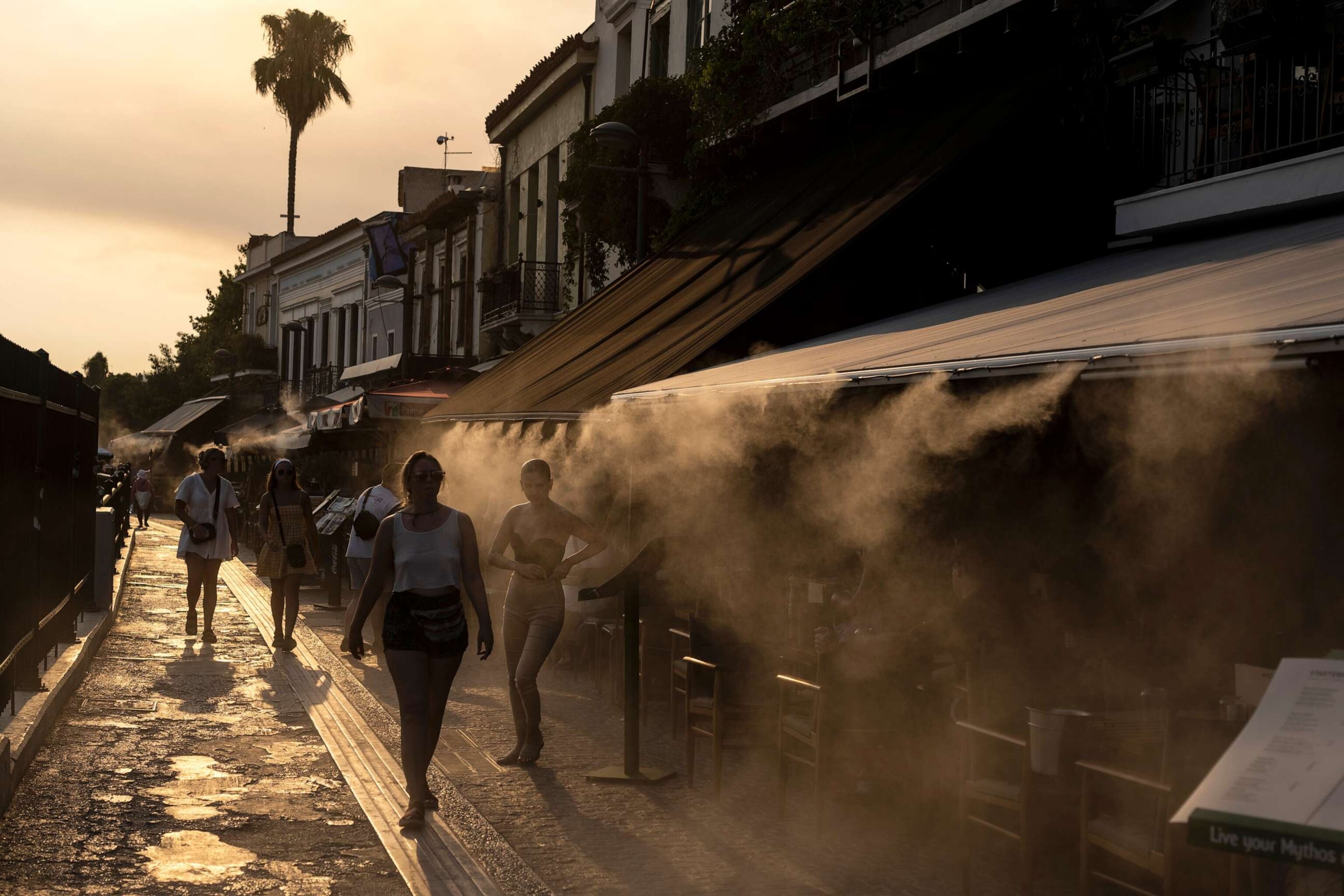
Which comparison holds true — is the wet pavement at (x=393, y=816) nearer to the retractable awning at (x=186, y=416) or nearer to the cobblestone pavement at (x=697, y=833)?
the cobblestone pavement at (x=697, y=833)

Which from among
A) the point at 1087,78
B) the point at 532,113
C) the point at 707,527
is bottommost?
the point at 707,527

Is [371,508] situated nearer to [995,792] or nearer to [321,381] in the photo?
[995,792]

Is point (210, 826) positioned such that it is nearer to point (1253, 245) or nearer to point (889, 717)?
point (889, 717)

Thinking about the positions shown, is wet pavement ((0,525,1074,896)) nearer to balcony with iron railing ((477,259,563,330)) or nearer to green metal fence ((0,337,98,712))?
green metal fence ((0,337,98,712))

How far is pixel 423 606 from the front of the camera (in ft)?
24.0

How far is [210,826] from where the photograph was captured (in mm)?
6961

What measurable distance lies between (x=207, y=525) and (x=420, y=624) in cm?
779

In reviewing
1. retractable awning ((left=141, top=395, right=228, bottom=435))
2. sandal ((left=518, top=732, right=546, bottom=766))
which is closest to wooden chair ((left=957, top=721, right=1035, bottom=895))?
sandal ((left=518, top=732, right=546, bottom=766))

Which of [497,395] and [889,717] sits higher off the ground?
[497,395]

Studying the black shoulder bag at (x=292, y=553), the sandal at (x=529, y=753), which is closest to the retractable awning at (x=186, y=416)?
the black shoulder bag at (x=292, y=553)

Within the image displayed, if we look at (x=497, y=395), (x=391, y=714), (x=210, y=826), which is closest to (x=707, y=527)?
(x=497, y=395)

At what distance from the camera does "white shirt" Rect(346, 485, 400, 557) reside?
13.5 metres

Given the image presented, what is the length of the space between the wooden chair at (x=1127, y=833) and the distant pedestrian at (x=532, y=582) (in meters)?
3.78

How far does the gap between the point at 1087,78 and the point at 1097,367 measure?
21.5 ft
